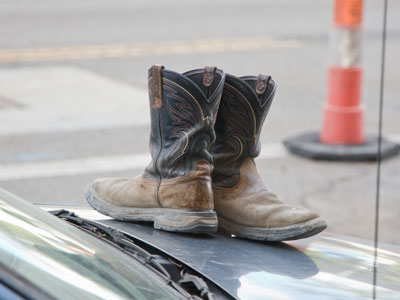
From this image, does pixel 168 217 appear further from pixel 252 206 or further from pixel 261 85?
pixel 261 85

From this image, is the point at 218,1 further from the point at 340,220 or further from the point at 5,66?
the point at 340,220

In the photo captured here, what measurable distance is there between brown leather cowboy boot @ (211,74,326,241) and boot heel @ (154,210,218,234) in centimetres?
12

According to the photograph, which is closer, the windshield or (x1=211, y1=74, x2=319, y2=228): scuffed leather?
the windshield

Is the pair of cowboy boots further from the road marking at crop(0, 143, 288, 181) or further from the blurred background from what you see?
the road marking at crop(0, 143, 288, 181)

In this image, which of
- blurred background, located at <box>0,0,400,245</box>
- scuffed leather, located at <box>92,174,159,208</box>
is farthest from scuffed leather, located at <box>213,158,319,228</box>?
blurred background, located at <box>0,0,400,245</box>

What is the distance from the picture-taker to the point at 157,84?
2.42 meters

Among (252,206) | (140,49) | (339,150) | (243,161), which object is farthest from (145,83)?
(252,206)

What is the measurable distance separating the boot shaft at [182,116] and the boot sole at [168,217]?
0.13m

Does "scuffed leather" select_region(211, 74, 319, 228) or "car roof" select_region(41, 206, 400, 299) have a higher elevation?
"scuffed leather" select_region(211, 74, 319, 228)

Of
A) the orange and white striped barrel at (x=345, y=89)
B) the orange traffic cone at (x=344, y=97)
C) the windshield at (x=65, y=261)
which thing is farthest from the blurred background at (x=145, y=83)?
the windshield at (x=65, y=261)

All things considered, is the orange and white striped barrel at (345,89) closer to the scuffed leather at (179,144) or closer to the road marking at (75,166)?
the road marking at (75,166)

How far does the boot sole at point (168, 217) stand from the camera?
7.73 ft

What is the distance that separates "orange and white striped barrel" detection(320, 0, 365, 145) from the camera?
21.9ft

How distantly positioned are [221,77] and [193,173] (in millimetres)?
→ 308
